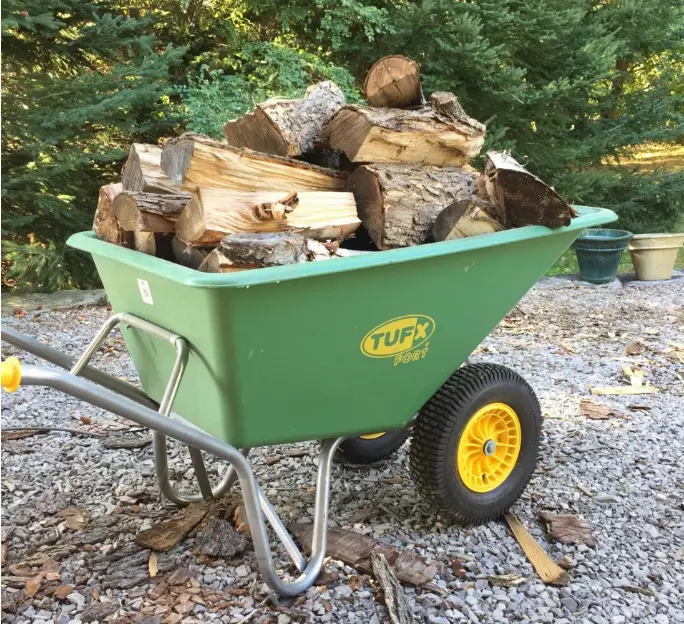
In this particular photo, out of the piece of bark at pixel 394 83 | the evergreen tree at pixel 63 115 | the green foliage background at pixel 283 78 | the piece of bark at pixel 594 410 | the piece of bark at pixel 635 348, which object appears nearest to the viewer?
the piece of bark at pixel 394 83

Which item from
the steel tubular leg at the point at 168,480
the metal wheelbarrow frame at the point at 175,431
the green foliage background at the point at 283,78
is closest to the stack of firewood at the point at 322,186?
the metal wheelbarrow frame at the point at 175,431

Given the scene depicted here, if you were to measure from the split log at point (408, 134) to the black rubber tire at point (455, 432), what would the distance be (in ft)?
2.24

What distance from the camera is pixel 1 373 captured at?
3.58 ft

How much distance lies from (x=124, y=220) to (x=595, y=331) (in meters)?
3.55

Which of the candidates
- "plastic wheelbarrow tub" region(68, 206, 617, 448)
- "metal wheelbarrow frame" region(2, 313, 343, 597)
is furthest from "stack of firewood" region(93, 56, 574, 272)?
"metal wheelbarrow frame" region(2, 313, 343, 597)

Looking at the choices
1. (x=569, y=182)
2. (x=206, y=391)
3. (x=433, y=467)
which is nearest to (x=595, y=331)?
(x=569, y=182)

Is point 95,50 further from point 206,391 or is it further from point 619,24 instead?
point 619,24

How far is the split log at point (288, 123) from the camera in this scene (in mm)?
2066

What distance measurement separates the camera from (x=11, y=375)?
3.60ft

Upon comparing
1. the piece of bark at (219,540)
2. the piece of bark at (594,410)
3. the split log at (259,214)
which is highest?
the split log at (259,214)

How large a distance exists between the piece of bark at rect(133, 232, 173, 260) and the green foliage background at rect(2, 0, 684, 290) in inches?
123

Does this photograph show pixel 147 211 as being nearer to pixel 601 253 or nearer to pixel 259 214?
pixel 259 214

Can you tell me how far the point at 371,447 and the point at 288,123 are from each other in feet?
3.91

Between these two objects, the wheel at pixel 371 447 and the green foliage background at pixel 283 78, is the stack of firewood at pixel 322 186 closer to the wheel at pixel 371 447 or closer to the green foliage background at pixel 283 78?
the wheel at pixel 371 447
